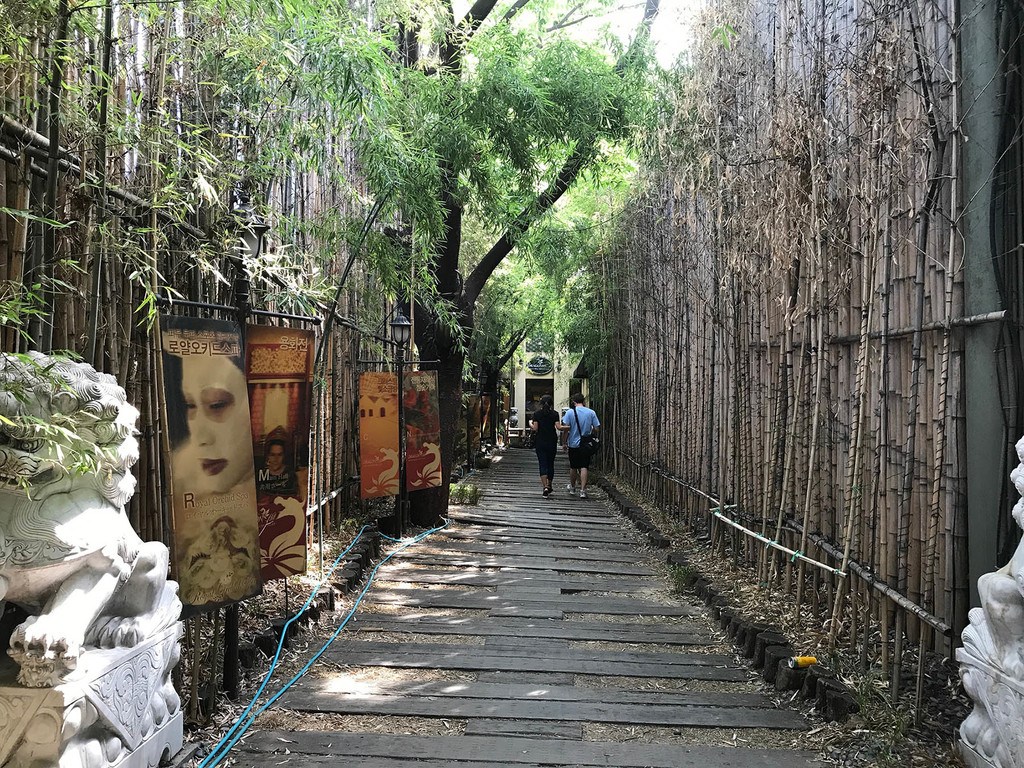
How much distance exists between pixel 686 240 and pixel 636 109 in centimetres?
132

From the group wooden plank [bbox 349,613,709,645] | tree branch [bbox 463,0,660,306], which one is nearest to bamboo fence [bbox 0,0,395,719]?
wooden plank [bbox 349,613,709,645]

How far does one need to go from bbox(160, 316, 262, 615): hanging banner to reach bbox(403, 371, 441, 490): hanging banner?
3.89m

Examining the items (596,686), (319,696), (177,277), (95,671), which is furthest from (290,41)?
(596,686)

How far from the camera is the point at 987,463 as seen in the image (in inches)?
111

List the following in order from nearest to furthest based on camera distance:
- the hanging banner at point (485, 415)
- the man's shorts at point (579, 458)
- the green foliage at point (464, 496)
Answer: the green foliage at point (464, 496) → the man's shorts at point (579, 458) → the hanging banner at point (485, 415)

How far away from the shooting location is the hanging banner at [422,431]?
6.97 metres

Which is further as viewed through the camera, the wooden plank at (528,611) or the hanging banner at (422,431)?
Result: the hanging banner at (422,431)

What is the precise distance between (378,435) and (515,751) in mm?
3782

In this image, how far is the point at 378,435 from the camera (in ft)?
20.7

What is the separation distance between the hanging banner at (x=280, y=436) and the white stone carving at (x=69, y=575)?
1.27 meters

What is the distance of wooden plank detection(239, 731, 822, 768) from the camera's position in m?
2.77

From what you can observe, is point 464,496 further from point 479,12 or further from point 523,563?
point 479,12

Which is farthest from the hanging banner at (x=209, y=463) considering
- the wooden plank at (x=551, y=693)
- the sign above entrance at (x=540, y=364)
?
the sign above entrance at (x=540, y=364)

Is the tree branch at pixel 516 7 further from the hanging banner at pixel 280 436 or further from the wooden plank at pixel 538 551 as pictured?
the hanging banner at pixel 280 436
